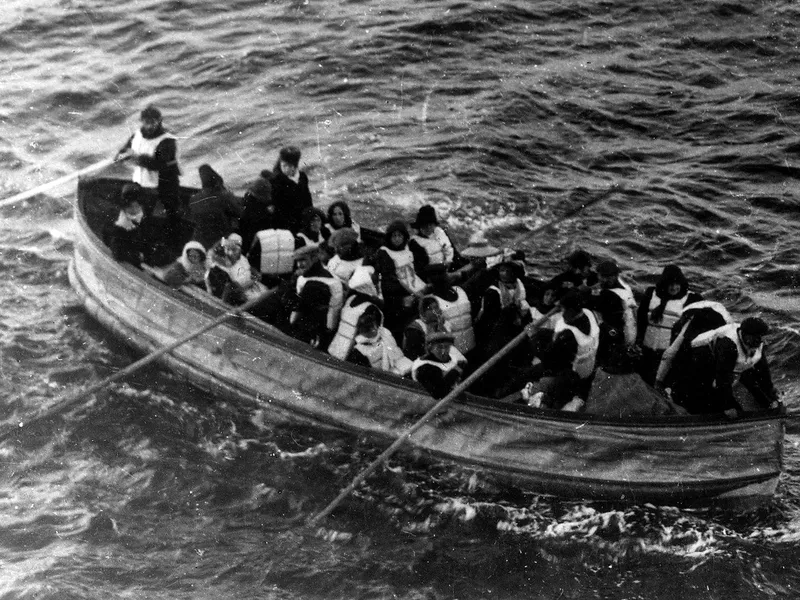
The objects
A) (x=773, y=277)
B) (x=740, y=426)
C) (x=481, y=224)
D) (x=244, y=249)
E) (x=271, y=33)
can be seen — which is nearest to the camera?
(x=740, y=426)

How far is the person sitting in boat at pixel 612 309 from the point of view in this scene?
38.5ft

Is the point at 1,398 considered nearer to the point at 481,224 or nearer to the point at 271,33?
the point at 481,224

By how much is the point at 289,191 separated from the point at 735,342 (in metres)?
6.33

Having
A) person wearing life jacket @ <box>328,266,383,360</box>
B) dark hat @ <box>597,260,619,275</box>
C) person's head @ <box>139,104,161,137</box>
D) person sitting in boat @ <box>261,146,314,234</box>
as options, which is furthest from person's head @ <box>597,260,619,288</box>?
person's head @ <box>139,104,161,137</box>

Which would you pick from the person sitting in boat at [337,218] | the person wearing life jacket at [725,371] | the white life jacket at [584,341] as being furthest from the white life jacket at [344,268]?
the person wearing life jacket at [725,371]

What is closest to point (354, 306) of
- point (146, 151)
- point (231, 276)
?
point (231, 276)

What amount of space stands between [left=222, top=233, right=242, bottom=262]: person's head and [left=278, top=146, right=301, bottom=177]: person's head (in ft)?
4.37

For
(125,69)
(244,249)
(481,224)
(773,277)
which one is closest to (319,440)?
(244,249)

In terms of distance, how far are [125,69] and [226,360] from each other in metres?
12.3

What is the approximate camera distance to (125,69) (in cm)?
2322

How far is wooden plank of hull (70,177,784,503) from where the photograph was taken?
10.7 metres

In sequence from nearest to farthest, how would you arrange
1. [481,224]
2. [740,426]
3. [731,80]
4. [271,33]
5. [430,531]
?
[740,426] < [430,531] < [481,224] < [731,80] < [271,33]

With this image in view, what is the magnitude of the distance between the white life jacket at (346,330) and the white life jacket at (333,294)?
147 mm

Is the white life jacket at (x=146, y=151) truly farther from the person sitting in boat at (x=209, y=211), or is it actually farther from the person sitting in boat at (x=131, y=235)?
the person sitting in boat at (x=209, y=211)
